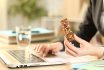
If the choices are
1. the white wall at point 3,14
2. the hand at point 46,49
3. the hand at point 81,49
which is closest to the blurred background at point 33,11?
the white wall at point 3,14

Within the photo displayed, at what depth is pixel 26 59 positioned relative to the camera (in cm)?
121

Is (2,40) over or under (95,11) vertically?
under

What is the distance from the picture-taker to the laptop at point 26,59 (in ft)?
3.70

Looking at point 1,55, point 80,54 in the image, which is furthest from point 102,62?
point 1,55

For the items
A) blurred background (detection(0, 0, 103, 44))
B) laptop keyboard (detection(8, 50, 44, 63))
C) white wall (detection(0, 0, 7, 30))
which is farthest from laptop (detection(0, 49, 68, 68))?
white wall (detection(0, 0, 7, 30))

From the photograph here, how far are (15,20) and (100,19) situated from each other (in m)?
3.47

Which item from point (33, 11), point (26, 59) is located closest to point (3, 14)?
point (33, 11)

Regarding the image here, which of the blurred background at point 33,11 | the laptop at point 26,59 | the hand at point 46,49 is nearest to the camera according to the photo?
the laptop at point 26,59

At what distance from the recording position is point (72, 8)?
15.3 feet

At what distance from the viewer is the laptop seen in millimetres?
1127

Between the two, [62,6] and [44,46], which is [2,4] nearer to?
[62,6]

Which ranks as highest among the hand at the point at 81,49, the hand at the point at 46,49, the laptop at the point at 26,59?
the hand at the point at 81,49

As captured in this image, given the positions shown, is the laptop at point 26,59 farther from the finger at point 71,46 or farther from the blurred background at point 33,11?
the blurred background at point 33,11

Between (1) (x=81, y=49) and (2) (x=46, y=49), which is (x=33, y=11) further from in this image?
(1) (x=81, y=49)
